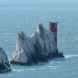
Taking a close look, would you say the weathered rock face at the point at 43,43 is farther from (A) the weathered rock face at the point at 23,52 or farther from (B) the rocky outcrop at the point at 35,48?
(A) the weathered rock face at the point at 23,52

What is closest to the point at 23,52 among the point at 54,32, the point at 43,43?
the point at 43,43

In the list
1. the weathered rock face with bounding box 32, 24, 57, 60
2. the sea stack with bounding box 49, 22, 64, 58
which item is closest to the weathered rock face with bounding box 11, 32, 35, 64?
the weathered rock face with bounding box 32, 24, 57, 60

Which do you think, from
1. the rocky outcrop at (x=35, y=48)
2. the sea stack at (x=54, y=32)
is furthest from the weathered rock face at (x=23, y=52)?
the sea stack at (x=54, y=32)

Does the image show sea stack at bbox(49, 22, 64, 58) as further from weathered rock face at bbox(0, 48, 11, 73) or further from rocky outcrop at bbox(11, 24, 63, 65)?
weathered rock face at bbox(0, 48, 11, 73)

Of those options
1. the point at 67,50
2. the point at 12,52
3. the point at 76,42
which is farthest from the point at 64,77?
the point at 76,42

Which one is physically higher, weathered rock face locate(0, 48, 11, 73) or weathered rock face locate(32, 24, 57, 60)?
weathered rock face locate(32, 24, 57, 60)

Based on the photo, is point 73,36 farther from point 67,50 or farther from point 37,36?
point 37,36

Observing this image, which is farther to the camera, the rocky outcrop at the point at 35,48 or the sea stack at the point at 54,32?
the sea stack at the point at 54,32

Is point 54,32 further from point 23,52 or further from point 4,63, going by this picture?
point 4,63

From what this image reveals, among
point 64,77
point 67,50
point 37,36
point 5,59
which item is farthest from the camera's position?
point 67,50
